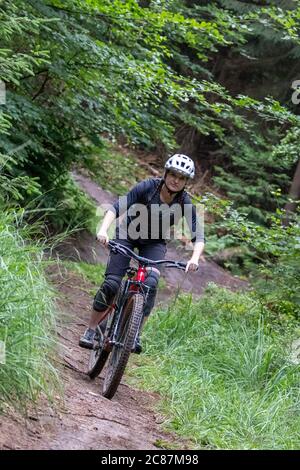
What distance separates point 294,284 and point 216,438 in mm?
3484

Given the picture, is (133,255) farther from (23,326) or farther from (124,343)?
(23,326)

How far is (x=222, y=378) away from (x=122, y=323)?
135 cm

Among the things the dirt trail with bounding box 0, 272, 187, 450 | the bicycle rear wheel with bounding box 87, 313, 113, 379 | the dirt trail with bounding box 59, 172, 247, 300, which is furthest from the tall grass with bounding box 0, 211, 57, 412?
the dirt trail with bounding box 59, 172, 247, 300

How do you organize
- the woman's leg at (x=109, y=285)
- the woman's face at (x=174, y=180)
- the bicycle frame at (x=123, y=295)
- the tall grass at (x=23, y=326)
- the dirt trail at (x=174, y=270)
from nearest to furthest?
1. the tall grass at (x=23, y=326)
2. the bicycle frame at (x=123, y=295)
3. the woman's leg at (x=109, y=285)
4. the woman's face at (x=174, y=180)
5. the dirt trail at (x=174, y=270)

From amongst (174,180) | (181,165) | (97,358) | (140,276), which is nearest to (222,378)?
(97,358)

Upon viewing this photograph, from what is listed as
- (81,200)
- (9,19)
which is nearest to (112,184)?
(81,200)

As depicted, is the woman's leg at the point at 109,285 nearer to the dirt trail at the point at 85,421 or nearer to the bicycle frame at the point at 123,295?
the bicycle frame at the point at 123,295

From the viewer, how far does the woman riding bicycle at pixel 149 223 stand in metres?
5.92

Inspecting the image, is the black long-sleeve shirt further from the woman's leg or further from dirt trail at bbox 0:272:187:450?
dirt trail at bbox 0:272:187:450

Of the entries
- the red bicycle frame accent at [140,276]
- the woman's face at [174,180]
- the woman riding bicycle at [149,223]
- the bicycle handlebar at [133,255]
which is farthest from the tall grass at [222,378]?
the woman's face at [174,180]

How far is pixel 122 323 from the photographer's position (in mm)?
5574

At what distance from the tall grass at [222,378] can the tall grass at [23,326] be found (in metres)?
1.22

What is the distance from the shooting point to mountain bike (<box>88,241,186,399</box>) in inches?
205

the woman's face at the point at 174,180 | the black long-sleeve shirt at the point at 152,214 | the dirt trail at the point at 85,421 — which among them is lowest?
the dirt trail at the point at 85,421
